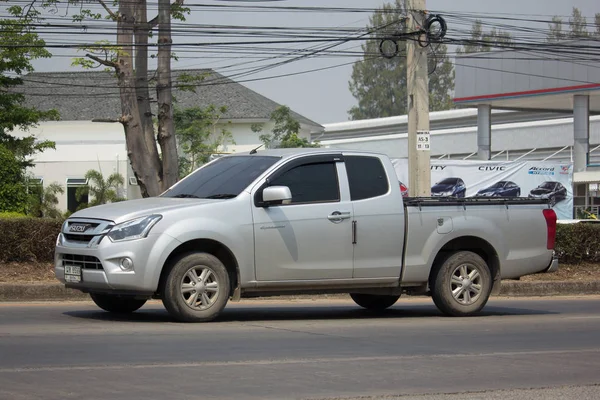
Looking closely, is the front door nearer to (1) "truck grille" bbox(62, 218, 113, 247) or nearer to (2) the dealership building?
(1) "truck grille" bbox(62, 218, 113, 247)

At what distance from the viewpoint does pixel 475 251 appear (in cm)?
1256

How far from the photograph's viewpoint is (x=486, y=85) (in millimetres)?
37094

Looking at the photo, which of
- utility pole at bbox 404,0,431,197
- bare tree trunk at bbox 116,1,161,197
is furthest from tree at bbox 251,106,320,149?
utility pole at bbox 404,0,431,197

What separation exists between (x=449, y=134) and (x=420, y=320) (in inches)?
1834

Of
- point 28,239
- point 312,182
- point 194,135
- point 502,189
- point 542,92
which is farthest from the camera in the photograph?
point 194,135

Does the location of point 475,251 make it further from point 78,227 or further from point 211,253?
point 78,227

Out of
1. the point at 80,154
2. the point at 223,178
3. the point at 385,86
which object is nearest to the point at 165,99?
the point at 223,178

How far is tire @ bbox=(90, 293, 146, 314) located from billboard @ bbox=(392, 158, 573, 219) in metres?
15.8

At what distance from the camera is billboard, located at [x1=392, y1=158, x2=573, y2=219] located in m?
26.8

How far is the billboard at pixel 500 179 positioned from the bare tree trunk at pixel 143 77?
22.9ft

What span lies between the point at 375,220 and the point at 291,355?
3.26 meters

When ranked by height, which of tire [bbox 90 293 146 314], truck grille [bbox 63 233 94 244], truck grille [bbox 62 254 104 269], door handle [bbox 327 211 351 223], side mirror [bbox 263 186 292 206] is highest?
side mirror [bbox 263 186 292 206]

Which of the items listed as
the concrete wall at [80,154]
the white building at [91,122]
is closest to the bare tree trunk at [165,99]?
the concrete wall at [80,154]

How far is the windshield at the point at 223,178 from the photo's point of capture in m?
11.1
